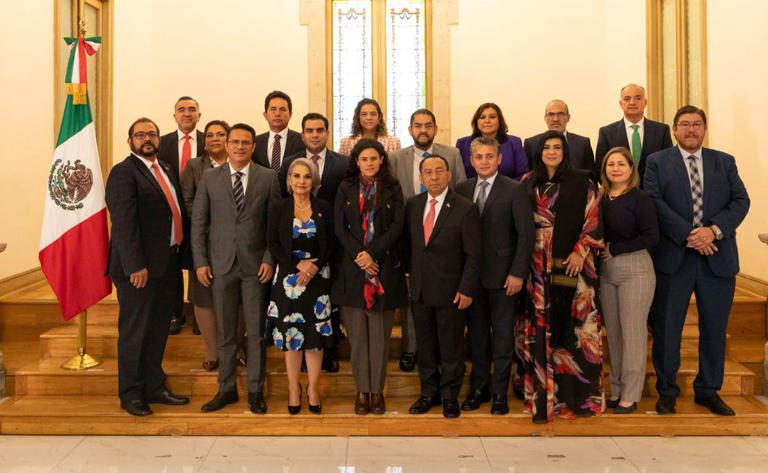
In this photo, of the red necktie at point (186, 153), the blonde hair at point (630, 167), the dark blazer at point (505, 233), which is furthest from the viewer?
the red necktie at point (186, 153)

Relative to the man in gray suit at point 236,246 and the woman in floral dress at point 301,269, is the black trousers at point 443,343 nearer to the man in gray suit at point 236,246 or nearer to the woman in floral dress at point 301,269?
the woman in floral dress at point 301,269

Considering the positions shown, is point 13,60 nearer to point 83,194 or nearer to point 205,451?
point 83,194

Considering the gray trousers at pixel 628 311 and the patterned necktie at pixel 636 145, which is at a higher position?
the patterned necktie at pixel 636 145

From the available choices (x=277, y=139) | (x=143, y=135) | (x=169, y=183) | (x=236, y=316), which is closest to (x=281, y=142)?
(x=277, y=139)

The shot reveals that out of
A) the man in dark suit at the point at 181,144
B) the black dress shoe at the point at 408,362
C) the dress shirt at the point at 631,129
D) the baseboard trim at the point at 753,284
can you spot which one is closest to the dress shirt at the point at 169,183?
the man in dark suit at the point at 181,144

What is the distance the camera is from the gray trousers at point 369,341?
13.6 feet

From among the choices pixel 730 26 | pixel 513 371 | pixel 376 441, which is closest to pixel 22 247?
pixel 376 441

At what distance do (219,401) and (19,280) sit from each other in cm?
279

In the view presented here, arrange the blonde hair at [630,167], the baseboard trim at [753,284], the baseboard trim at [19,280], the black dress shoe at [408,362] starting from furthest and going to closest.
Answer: the baseboard trim at [19,280] < the baseboard trim at [753,284] < the black dress shoe at [408,362] < the blonde hair at [630,167]

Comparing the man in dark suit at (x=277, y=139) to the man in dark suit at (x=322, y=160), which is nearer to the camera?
the man in dark suit at (x=322, y=160)

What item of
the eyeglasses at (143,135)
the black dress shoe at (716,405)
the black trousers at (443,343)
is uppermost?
the eyeglasses at (143,135)

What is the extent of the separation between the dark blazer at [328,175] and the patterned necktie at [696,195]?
6.46 feet

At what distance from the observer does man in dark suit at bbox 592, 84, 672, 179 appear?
479 cm

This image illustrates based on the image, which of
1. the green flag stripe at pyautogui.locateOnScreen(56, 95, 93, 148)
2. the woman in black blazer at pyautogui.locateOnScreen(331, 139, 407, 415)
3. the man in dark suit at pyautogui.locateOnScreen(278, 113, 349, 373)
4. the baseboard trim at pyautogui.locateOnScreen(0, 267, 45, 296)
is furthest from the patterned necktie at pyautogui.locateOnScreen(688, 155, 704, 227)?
the baseboard trim at pyautogui.locateOnScreen(0, 267, 45, 296)
